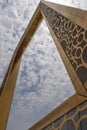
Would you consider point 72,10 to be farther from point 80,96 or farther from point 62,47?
point 80,96

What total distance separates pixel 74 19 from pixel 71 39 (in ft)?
4.17

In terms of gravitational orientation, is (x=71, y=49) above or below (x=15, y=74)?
above

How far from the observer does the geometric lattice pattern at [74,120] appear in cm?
998

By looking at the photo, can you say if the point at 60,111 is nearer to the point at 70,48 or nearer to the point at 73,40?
the point at 70,48

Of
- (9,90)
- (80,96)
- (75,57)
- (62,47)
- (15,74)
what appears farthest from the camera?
(15,74)

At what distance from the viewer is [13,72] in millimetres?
25000

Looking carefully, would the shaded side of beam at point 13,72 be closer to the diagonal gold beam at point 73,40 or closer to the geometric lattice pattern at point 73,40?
the diagonal gold beam at point 73,40

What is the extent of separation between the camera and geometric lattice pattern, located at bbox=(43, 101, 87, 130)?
32.7ft

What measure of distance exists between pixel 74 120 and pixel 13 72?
15361mm

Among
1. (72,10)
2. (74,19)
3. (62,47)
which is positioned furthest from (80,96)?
(72,10)

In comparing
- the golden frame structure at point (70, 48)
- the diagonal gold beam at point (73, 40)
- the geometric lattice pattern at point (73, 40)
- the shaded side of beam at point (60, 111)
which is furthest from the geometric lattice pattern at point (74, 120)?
the geometric lattice pattern at point (73, 40)

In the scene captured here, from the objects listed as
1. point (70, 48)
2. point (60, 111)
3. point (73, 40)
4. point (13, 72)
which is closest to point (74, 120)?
point (60, 111)

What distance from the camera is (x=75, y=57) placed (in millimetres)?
Answer: 11672

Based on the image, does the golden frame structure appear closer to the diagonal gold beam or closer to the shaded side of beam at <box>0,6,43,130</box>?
the diagonal gold beam
